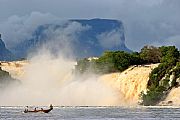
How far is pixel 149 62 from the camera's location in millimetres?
188750

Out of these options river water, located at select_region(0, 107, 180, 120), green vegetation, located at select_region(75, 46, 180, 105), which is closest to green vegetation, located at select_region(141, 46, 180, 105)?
green vegetation, located at select_region(75, 46, 180, 105)

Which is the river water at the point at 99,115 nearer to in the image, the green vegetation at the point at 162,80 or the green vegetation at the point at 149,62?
the green vegetation at the point at 162,80

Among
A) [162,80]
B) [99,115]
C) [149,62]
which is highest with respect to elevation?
[149,62]

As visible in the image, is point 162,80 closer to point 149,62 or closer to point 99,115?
point 149,62

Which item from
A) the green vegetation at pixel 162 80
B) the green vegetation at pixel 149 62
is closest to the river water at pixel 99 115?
the green vegetation at pixel 162 80

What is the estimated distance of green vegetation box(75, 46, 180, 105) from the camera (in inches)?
6083

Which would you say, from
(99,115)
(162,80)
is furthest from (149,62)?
(99,115)

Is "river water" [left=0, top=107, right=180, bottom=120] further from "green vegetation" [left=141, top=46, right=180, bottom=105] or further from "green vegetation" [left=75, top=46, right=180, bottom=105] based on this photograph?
"green vegetation" [left=75, top=46, right=180, bottom=105]

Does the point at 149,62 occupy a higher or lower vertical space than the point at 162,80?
higher

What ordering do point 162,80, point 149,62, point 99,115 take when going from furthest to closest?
point 149,62
point 162,80
point 99,115

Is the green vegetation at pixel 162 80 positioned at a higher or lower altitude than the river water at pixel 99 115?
higher

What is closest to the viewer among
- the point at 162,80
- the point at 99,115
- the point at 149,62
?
the point at 99,115

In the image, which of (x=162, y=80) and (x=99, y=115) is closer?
(x=99, y=115)

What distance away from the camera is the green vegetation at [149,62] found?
15450 cm
